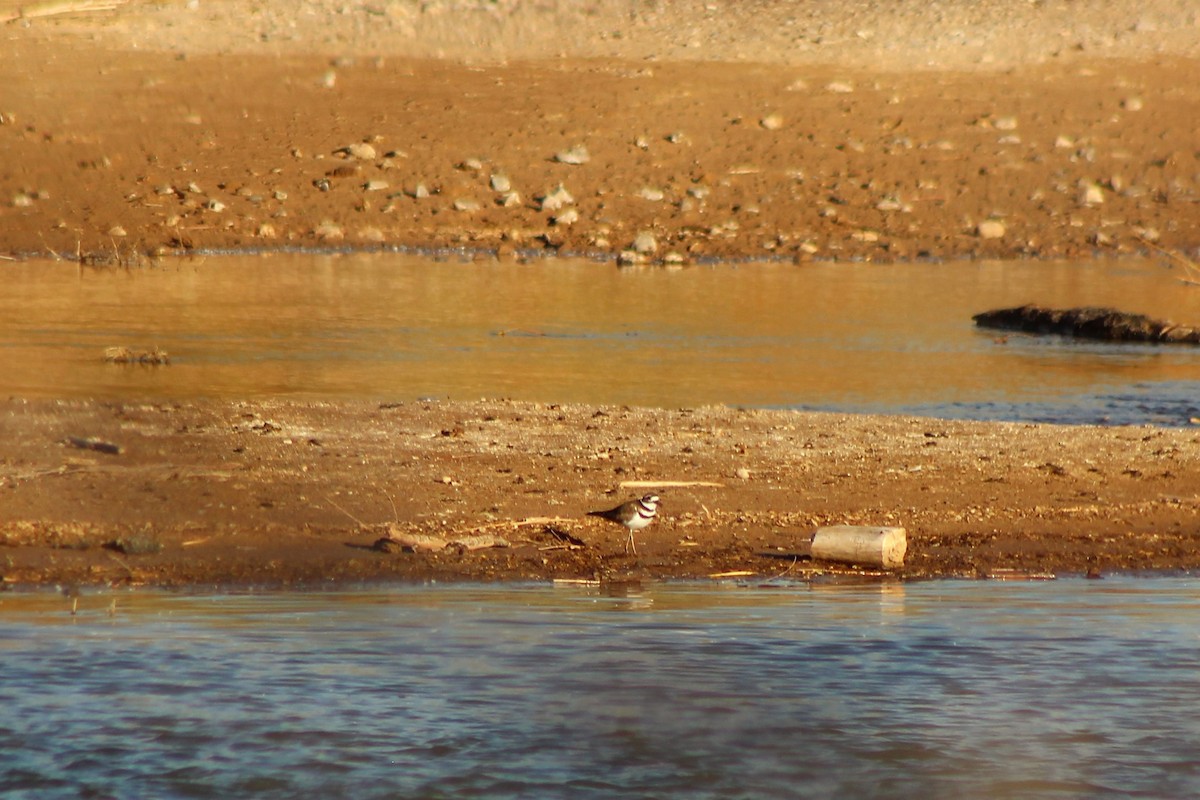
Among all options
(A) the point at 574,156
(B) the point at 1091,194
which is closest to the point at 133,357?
(A) the point at 574,156

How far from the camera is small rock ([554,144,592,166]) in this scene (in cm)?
2969

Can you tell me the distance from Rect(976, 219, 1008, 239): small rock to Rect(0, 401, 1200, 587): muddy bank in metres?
16.4

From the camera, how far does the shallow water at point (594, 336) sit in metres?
14.0

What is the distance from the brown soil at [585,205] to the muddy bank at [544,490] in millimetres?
27

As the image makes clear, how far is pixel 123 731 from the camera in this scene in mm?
6184

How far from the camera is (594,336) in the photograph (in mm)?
17672

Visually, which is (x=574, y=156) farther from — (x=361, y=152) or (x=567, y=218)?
(x=361, y=152)

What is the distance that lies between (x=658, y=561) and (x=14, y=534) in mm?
2831

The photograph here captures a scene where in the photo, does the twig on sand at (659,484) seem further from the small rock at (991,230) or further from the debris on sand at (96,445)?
the small rock at (991,230)

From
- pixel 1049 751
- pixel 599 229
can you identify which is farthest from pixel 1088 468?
pixel 599 229

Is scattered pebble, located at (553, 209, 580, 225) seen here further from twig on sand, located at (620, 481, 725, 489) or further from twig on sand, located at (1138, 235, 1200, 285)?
twig on sand, located at (620, 481, 725, 489)

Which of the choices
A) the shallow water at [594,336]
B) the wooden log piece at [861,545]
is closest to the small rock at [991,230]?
the shallow water at [594,336]

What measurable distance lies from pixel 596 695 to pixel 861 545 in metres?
2.33

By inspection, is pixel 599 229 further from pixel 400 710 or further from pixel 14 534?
pixel 400 710
